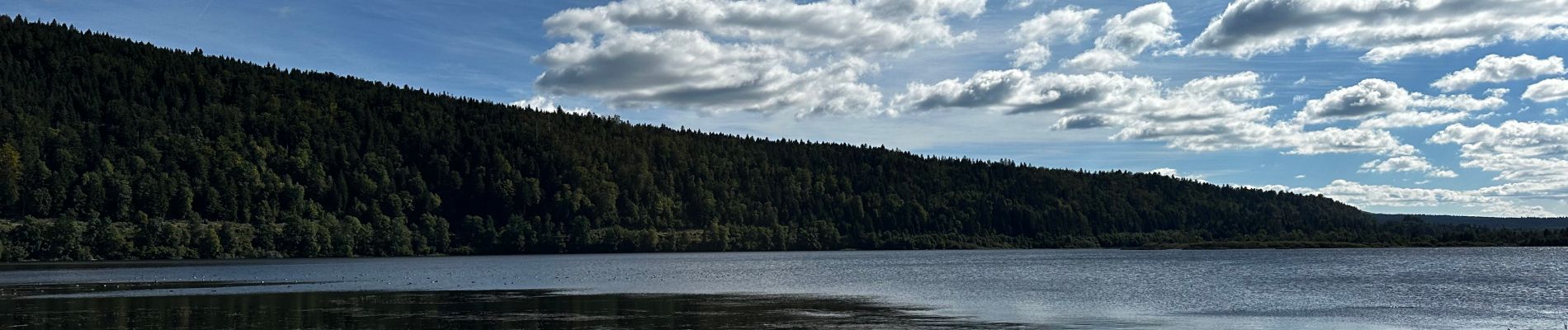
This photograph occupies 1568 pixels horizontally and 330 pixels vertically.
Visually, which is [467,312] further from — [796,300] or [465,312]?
[796,300]

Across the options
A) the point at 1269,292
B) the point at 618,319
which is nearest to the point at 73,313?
the point at 618,319

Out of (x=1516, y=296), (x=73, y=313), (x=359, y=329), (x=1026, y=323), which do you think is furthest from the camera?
(x=1516, y=296)

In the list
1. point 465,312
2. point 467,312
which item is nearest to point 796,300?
point 467,312

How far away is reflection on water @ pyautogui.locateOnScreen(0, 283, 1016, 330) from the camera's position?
57.5 metres

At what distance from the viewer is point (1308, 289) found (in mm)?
Answer: 92812

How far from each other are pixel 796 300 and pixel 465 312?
20325 millimetres

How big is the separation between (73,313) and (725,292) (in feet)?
131

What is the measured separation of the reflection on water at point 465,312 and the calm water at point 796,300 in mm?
139

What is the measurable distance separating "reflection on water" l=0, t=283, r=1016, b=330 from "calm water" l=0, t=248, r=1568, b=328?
0.14 m

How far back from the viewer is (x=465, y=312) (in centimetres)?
6681

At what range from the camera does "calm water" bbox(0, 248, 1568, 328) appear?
59469 mm

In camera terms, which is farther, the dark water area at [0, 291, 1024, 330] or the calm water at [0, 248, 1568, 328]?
the calm water at [0, 248, 1568, 328]

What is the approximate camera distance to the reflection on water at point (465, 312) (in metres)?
57.5

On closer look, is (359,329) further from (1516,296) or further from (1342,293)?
(1516,296)
